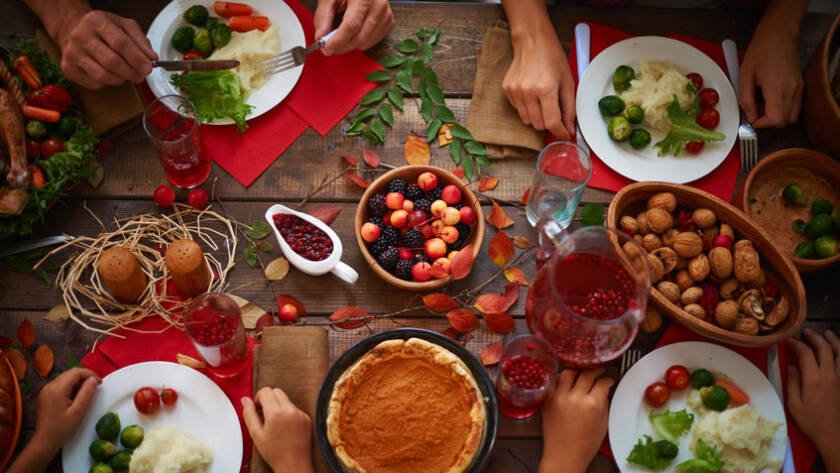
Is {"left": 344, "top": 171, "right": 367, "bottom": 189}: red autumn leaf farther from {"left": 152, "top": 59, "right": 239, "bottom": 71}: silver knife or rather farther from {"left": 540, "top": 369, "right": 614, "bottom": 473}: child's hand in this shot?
{"left": 540, "top": 369, "right": 614, "bottom": 473}: child's hand

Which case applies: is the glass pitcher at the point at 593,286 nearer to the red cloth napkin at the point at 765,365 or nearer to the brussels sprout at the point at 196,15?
the red cloth napkin at the point at 765,365

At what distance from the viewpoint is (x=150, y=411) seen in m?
1.75

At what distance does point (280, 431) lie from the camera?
1.67m

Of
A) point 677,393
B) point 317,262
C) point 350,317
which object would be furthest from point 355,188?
point 677,393

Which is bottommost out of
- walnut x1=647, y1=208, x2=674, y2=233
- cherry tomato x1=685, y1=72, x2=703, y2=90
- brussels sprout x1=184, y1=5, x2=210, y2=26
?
walnut x1=647, y1=208, x2=674, y2=233

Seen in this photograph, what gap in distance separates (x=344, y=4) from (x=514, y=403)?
4.60 ft

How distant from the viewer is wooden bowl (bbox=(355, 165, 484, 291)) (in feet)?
6.00

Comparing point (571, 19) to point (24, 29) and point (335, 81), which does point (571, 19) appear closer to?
point (335, 81)

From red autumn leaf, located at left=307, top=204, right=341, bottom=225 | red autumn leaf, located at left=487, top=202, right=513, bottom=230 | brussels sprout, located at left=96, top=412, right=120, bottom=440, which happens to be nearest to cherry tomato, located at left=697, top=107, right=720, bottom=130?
red autumn leaf, located at left=487, top=202, right=513, bottom=230

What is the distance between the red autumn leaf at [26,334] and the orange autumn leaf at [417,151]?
1241 millimetres

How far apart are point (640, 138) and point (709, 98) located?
0.30 m

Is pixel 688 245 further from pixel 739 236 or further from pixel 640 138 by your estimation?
pixel 640 138

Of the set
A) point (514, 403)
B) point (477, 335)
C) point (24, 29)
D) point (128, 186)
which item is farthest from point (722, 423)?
point (24, 29)

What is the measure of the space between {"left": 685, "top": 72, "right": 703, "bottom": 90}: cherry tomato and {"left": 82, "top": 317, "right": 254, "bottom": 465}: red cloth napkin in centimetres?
166
